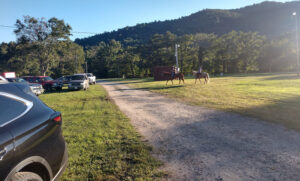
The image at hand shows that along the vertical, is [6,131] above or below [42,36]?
below

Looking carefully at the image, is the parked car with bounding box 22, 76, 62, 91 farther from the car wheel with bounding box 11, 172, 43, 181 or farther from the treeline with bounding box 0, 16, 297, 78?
the treeline with bounding box 0, 16, 297, 78

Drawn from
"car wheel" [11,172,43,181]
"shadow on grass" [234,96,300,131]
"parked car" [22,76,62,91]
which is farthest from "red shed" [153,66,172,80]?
"car wheel" [11,172,43,181]

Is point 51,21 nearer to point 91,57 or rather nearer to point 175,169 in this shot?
point 175,169

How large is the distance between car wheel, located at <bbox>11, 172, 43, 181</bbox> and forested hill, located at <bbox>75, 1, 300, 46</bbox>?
4200 inches

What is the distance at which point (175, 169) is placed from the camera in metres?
3.30

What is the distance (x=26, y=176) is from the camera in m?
1.98

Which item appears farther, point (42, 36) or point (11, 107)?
point (42, 36)

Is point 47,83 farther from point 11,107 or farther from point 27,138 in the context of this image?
point 27,138

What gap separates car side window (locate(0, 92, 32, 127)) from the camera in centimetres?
213

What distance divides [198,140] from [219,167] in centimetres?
133

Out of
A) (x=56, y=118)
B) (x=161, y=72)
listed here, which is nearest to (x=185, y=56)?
(x=161, y=72)

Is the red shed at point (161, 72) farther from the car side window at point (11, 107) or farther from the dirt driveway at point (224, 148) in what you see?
the car side window at point (11, 107)

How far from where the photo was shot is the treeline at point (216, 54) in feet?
181

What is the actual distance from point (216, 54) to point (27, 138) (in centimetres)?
6202
